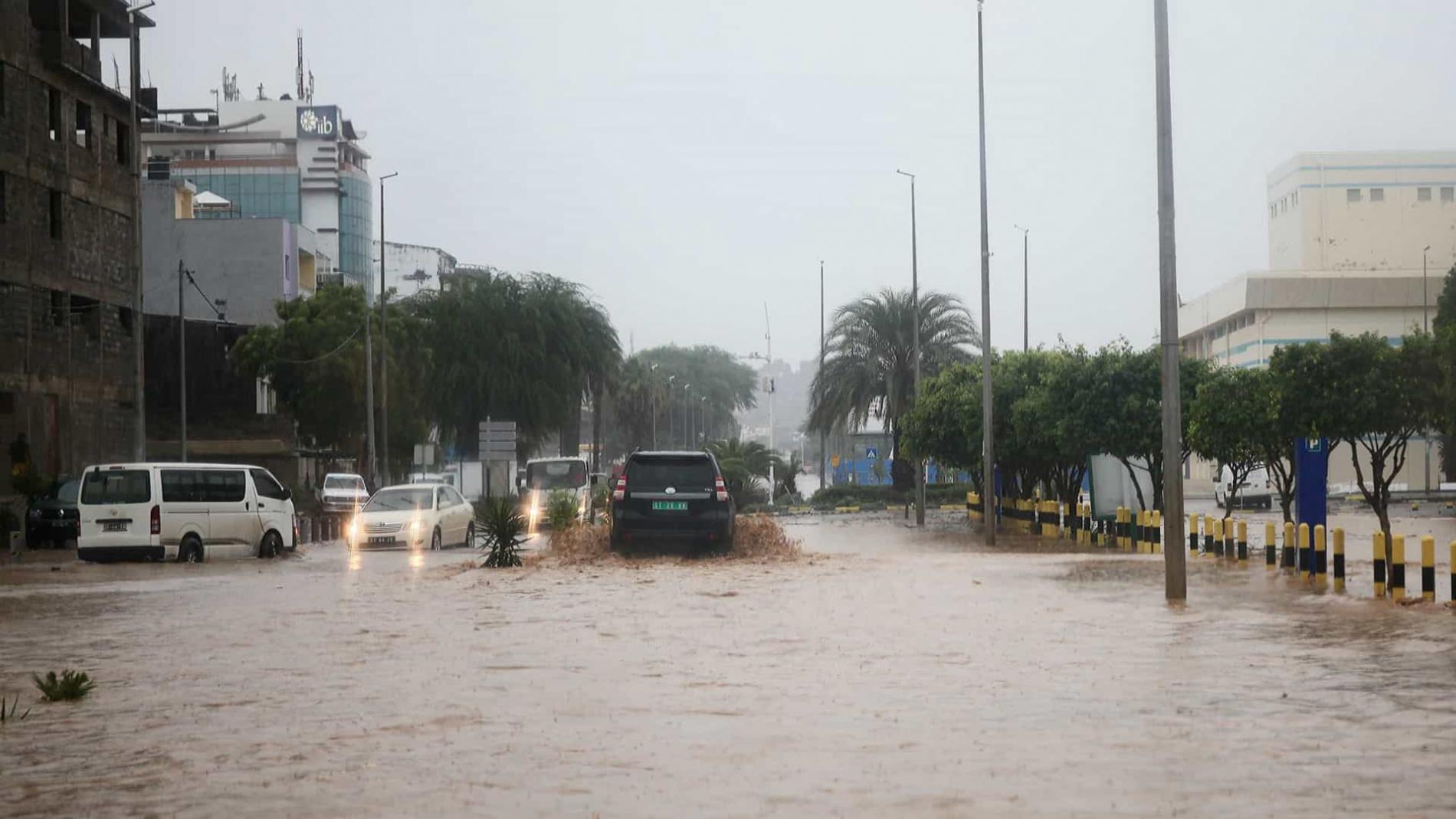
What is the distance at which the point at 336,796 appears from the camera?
8.29m

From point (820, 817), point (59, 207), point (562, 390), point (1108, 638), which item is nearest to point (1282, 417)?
point (1108, 638)

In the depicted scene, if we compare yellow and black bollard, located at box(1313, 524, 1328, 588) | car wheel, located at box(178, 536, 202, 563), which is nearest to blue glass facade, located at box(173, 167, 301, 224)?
car wheel, located at box(178, 536, 202, 563)

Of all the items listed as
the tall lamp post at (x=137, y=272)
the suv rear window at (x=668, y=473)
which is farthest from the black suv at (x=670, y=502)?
the tall lamp post at (x=137, y=272)

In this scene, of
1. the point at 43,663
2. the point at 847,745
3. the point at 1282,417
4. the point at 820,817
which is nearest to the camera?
the point at 820,817

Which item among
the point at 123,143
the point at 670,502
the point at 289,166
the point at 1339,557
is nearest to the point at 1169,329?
the point at 1339,557

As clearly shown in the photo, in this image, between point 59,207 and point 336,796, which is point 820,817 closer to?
point 336,796

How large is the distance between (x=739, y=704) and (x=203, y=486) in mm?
22101

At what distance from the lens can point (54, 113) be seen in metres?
52.5

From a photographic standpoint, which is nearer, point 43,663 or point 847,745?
point 847,745

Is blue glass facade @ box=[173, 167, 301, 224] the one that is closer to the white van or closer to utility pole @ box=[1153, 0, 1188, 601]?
the white van

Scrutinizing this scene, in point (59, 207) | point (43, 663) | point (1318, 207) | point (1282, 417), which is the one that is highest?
point (1318, 207)

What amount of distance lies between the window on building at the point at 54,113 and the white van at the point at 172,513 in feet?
79.3

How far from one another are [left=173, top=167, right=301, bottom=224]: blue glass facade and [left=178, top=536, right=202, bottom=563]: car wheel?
108 meters

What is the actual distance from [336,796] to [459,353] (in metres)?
63.3
